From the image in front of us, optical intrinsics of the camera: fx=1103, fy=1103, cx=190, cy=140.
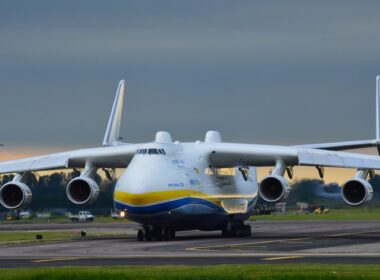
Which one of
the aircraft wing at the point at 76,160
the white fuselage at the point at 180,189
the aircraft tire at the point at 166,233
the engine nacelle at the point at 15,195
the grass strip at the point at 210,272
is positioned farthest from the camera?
the aircraft wing at the point at 76,160

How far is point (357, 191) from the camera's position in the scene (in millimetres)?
44375

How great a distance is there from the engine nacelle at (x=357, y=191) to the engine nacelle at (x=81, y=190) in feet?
35.2

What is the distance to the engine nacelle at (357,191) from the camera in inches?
1736

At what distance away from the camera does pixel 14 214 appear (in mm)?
92125

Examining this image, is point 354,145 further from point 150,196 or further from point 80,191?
point 80,191

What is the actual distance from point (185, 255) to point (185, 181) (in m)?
11.7

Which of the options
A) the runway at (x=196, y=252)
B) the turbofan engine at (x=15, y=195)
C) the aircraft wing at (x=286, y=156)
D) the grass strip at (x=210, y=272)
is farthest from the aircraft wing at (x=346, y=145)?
the grass strip at (x=210, y=272)

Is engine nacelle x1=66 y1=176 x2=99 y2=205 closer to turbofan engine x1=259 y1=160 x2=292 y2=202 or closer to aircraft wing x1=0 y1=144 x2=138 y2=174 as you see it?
aircraft wing x1=0 y1=144 x2=138 y2=174

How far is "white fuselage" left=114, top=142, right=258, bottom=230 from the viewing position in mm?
43750

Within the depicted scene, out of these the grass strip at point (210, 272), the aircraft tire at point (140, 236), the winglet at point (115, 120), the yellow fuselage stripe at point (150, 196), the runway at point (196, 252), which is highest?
the winglet at point (115, 120)

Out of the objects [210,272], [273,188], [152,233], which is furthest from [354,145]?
[210,272]

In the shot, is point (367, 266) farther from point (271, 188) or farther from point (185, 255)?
point (271, 188)

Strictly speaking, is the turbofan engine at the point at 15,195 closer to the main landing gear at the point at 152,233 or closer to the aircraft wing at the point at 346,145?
the main landing gear at the point at 152,233

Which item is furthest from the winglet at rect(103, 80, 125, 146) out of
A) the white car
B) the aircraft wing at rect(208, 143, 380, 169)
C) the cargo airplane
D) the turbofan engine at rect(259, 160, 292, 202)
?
the white car
